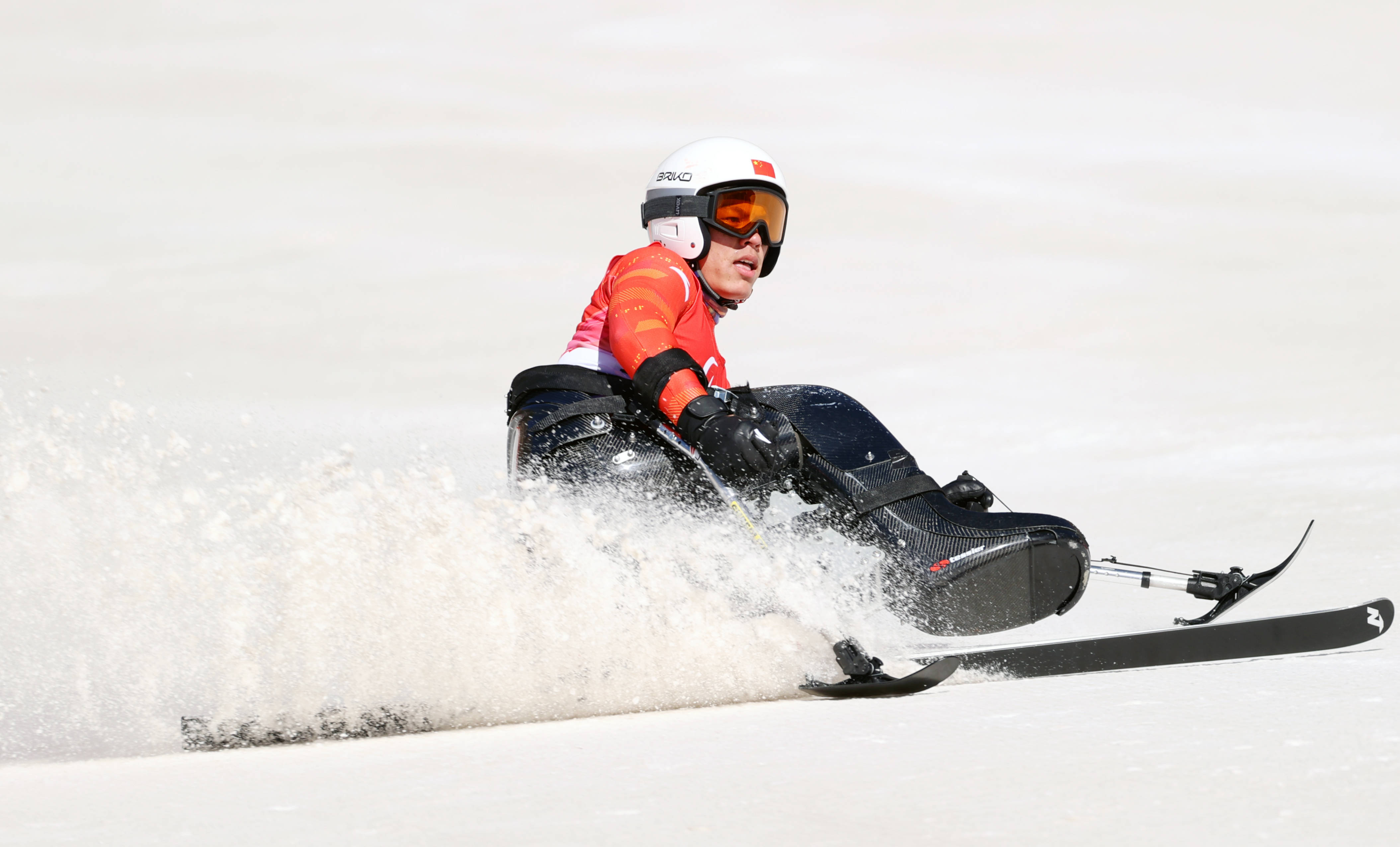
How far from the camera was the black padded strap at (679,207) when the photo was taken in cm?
453

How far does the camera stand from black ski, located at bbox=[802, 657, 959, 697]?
11.6 ft

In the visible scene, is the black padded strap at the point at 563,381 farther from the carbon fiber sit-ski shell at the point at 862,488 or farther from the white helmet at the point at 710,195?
the white helmet at the point at 710,195

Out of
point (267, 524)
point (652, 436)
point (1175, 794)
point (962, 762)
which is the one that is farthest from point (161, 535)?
point (1175, 794)

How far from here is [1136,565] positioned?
165 inches

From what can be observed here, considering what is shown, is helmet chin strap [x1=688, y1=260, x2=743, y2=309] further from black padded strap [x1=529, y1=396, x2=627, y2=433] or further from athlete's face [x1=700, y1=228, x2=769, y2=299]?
black padded strap [x1=529, y1=396, x2=627, y2=433]

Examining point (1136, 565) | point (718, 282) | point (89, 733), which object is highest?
point (718, 282)

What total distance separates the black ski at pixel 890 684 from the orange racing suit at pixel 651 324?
3.19 ft

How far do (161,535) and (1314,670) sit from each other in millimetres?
3324

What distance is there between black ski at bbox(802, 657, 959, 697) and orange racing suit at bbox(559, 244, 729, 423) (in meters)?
0.97

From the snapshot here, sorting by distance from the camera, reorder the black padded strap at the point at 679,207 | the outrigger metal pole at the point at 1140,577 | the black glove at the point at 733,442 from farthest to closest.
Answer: the black padded strap at the point at 679,207
the outrigger metal pole at the point at 1140,577
the black glove at the point at 733,442

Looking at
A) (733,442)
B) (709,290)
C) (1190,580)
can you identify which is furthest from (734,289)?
(1190,580)

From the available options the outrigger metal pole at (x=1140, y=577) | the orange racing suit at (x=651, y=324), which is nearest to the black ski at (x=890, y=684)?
the outrigger metal pole at (x=1140, y=577)

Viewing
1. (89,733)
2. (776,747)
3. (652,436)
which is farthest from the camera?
(652,436)

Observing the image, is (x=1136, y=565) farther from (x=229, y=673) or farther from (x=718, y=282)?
(x=229, y=673)
